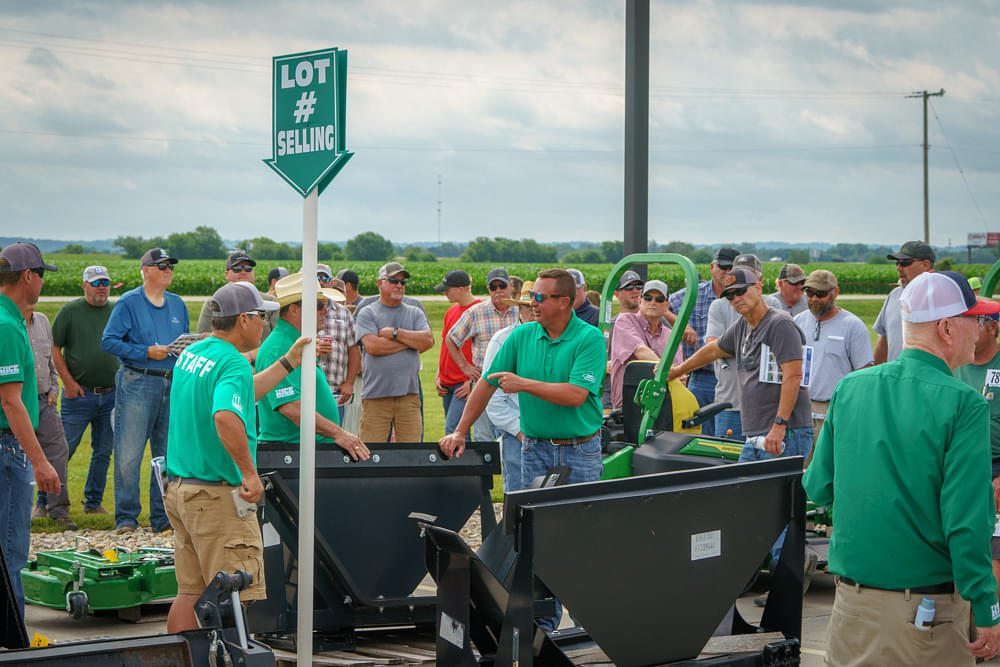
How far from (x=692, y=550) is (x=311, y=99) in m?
2.40

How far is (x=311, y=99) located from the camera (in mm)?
4234

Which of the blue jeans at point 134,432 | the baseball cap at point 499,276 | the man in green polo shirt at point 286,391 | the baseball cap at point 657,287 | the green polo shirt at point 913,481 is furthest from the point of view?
the baseball cap at point 499,276

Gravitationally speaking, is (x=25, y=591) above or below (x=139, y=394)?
below

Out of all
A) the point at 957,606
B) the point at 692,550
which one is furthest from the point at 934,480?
the point at 692,550

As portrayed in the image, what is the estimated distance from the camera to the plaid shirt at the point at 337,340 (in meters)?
8.82

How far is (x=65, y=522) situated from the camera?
27.3 ft

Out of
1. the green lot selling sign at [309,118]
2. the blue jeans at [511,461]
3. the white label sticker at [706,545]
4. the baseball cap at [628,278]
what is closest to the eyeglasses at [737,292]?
the blue jeans at [511,461]

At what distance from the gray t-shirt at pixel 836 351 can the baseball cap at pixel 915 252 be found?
905 millimetres

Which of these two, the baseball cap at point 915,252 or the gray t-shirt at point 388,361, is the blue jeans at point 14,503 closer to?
the gray t-shirt at point 388,361

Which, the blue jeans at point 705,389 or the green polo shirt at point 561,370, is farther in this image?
the blue jeans at point 705,389

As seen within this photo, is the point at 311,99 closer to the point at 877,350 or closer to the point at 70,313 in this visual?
the point at 70,313

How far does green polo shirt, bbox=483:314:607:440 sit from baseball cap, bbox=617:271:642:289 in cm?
306

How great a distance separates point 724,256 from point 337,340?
11.9 ft

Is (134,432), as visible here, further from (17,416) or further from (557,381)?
(557,381)
